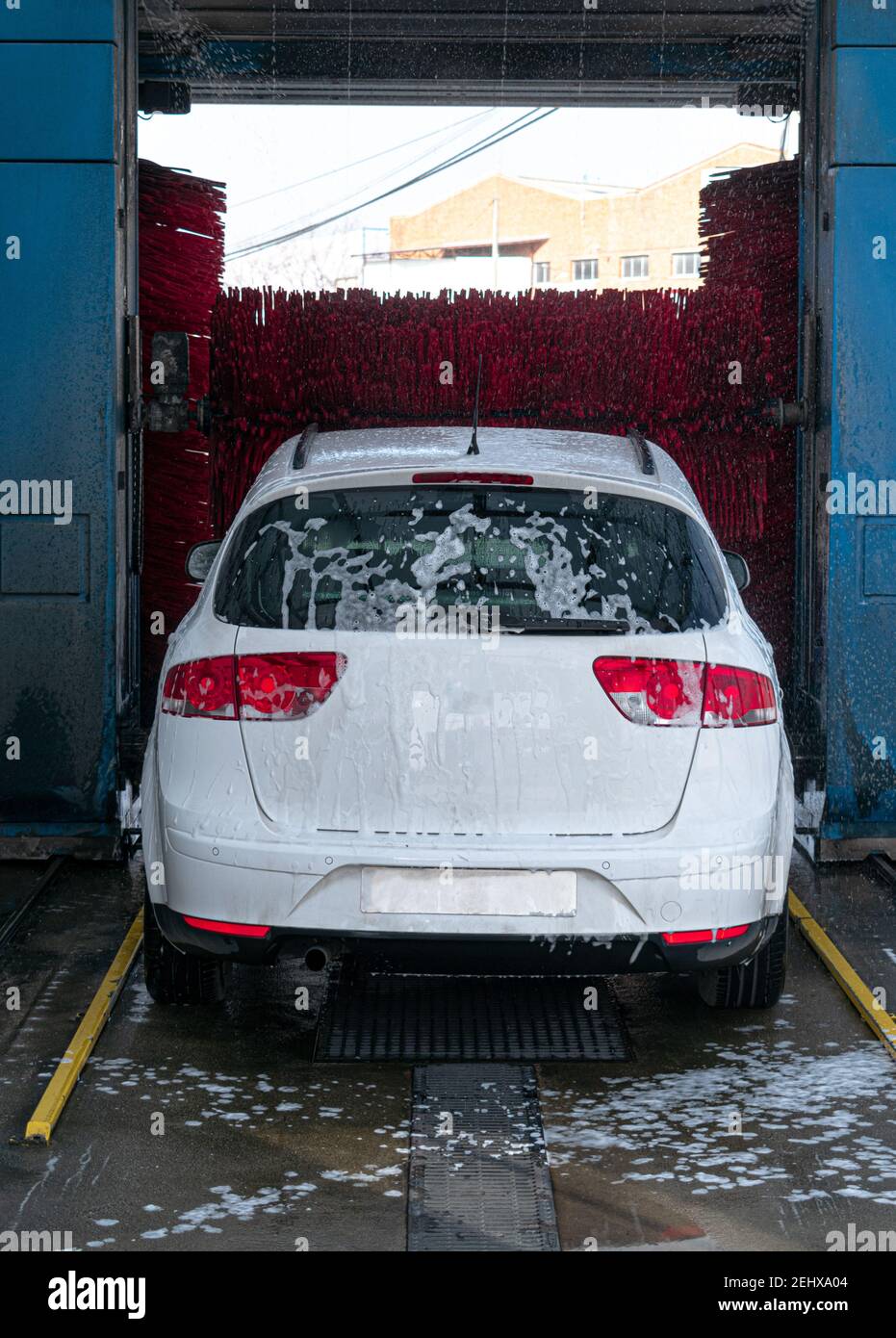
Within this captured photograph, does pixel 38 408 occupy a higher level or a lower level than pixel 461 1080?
higher

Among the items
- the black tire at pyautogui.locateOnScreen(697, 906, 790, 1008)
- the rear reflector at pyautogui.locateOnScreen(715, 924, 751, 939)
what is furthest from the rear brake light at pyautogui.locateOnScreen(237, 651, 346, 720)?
the black tire at pyautogui.locateOnScreen(697, 906, 790, 1008)

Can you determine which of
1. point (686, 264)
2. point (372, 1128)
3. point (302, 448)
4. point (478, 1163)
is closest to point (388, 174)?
point (686, 264)

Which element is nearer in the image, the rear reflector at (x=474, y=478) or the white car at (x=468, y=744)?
the white car at (x=468, y=744)

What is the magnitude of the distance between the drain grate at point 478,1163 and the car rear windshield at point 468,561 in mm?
1265

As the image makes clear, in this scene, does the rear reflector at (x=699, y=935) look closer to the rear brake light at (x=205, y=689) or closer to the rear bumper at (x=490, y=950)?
the rear bumper at (x=490, y=950)

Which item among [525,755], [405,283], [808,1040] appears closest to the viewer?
[525,755]

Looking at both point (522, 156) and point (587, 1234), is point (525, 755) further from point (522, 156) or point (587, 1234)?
point (522, 156)

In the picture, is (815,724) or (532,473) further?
(815,724)

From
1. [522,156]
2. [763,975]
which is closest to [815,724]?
[763,975]

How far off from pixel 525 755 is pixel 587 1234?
3.93ft

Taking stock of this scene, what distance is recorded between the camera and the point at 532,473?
479cm

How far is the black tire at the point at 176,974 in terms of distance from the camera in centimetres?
526

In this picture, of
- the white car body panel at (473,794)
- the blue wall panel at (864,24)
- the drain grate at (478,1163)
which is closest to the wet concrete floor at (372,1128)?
the drain grate at (478,1163)

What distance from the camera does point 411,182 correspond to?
8336 millimetres
